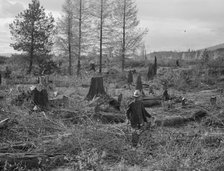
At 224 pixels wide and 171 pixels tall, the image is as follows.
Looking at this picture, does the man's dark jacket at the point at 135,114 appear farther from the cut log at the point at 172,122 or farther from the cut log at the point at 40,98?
the cut log at the point at 40,98

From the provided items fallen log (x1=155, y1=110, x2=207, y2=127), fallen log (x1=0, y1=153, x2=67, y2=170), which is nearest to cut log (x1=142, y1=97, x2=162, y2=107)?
fallen log (x1=155, y1=110, x2=207, y2=127)

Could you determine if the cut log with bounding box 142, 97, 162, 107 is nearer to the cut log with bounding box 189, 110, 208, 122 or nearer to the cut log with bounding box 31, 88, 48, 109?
the cut log with bounding box 189, 110, 208, 122

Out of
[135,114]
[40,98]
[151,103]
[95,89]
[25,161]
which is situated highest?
[95,89]

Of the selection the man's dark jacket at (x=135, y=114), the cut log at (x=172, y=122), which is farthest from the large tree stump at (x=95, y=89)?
the man's dark jacket at (x=135, y=114)

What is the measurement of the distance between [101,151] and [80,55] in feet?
72.3

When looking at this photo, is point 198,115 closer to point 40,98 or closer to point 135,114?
point 135,114

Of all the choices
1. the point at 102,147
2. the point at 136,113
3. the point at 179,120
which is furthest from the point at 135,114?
the point at 179,120

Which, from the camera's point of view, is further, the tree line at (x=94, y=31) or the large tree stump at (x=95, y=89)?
the tree line at (x=94, y=31)

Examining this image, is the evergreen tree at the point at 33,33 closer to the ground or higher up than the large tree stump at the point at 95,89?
higher up

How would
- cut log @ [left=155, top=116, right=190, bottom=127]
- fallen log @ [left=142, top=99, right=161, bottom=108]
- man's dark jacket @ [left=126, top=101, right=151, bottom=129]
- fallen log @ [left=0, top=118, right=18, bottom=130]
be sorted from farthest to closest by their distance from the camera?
fallen log @ [left=142, top=99, right=161, bottom=108] → cut log @ [left=155, top=116, right=190, bottom=127] → man's dark jacket @ [left=126, top=101, right=151, bottom=129] → fallen log @ [left=0, top=118, right=18, bottom=130]

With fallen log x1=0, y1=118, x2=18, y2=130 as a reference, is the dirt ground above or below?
below

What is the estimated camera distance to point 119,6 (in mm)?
27078

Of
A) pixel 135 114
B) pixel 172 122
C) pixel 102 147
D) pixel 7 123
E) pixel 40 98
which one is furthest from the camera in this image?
pixel 40 98

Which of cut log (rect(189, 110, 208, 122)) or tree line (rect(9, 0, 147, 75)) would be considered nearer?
cut log (rect(189, 110, 208, 122))
